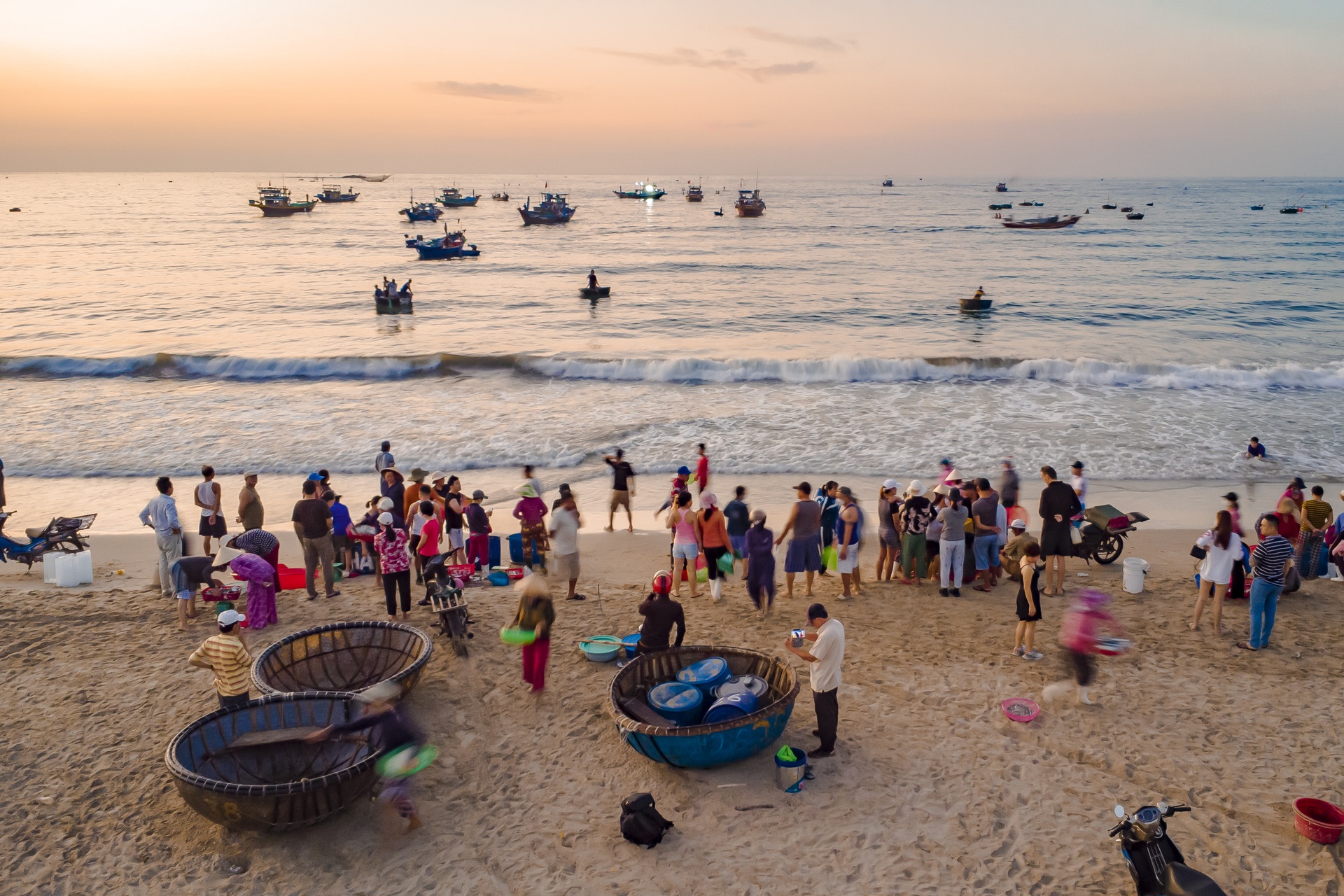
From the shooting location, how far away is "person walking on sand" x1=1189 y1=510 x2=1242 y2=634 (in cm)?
895

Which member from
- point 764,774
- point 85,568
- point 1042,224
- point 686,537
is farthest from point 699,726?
point 1042,224

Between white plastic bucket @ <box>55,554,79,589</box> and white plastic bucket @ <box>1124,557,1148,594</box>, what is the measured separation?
46.9 ft

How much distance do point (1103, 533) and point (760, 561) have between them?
5.30 metres

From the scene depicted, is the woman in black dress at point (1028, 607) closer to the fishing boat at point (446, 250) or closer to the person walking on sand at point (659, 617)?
the person walking on sand at point (659, 617)

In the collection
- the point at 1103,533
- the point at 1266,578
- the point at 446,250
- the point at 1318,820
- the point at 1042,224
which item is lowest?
the point at 1318,820

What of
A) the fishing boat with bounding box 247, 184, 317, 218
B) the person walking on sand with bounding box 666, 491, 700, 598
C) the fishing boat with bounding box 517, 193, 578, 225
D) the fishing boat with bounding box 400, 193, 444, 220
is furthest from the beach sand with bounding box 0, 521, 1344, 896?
the fishing boat with bounding box 247, 184, 317, 218

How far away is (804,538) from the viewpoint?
10.2 metres

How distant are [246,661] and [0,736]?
2532 mm

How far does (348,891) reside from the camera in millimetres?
5801

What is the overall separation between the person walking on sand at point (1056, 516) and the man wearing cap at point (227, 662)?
354 inches

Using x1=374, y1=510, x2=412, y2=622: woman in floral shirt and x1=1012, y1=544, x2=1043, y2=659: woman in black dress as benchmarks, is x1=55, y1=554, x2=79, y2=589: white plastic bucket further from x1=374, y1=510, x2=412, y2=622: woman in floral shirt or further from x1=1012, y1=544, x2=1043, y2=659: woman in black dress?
x1=1012, y1=544, x2=1043, y2=659: woman in black dress

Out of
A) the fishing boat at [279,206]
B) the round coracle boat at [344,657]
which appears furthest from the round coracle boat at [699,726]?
the fishing boat at [279,206]

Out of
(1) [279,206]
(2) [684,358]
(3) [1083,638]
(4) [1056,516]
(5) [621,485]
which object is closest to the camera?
(3) [1083,638]

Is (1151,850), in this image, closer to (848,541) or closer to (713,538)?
(848,541)
